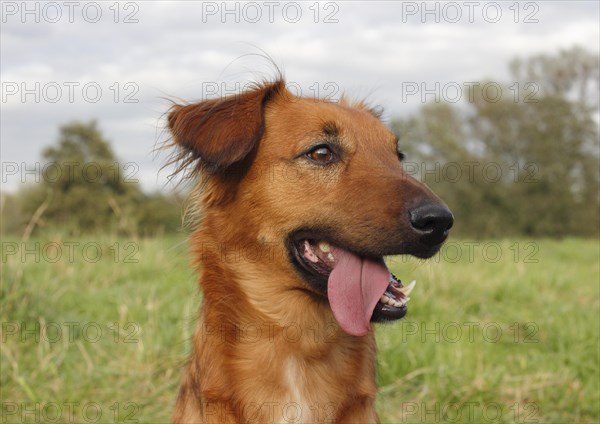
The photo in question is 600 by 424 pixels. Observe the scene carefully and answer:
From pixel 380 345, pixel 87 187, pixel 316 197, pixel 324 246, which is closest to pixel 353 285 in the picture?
pixel 324 246

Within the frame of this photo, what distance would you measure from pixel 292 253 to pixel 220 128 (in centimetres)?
70

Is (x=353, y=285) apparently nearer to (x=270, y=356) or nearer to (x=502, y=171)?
(x=270, y=356)

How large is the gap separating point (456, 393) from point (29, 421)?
3.07 meters

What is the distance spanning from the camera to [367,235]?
3.19 metres

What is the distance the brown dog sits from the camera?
3236 mm

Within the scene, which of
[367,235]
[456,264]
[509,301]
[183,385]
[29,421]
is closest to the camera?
[367,235]

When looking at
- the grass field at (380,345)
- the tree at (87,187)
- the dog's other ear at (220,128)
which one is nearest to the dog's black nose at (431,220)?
the dog's other ear at (220,128)

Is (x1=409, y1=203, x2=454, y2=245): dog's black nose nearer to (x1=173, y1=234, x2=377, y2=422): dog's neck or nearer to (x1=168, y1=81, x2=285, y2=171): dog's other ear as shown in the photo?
(x1=173, y1=234, x2=377, y2=422): dog's neck

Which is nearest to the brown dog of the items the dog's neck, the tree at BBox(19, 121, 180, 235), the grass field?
the dog's neck

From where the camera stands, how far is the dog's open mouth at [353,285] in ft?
10.6

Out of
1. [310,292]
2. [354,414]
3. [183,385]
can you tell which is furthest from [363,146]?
[183,385]

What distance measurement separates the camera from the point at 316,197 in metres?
3.38

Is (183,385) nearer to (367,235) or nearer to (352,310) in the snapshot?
(352,310)

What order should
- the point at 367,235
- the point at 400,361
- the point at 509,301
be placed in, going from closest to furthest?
1. the point at 367,235
2. the point at 400,361
3. the point at 509,301
